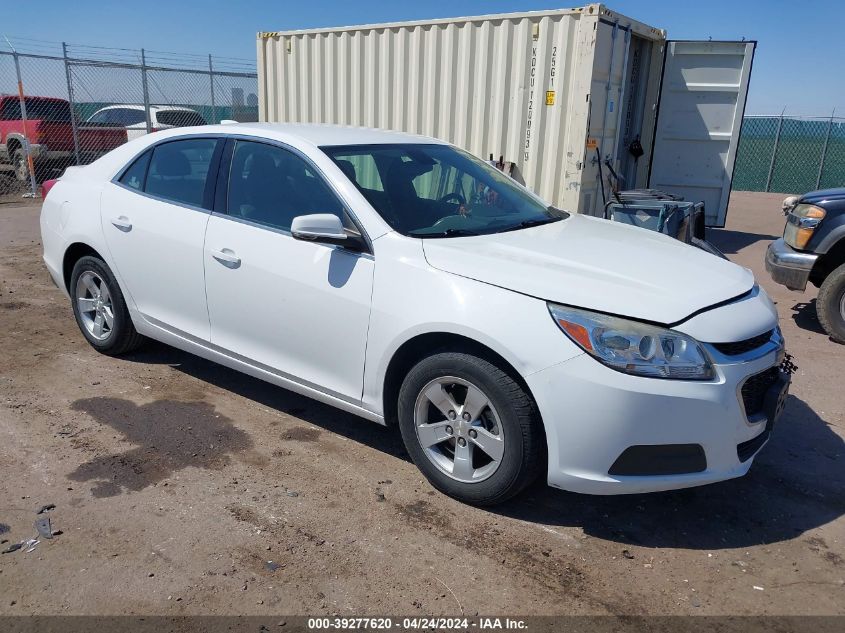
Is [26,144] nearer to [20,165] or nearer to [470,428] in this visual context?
[20,165]

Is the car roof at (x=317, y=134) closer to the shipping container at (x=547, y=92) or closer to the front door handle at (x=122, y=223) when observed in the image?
the front door handle at (x=122, y=223)

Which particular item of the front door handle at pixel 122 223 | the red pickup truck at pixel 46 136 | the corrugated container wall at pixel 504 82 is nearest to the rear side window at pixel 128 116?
the red pickup truck at pixel 46 136

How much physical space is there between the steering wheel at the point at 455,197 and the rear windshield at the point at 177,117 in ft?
42.7

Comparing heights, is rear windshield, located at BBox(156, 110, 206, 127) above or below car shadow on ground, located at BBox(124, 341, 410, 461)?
above

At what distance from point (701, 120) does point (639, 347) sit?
8493mm

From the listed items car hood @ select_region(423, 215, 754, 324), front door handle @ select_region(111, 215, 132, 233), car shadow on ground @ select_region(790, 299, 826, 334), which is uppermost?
car hood @ select_region(423, 215, 754, 324)

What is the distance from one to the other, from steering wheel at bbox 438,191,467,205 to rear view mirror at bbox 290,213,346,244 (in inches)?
32.8

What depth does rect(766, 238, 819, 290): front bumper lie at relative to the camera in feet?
20.1

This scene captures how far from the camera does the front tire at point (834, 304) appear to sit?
6.04 m

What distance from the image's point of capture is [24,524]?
3.20 metres

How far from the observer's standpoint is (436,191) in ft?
14.0

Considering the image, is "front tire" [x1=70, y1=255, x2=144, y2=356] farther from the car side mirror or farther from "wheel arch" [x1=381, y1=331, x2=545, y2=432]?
"wheel arch" [x1=381, y1=331, x2=545, y2=432]

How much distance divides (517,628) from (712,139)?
30.6 feet

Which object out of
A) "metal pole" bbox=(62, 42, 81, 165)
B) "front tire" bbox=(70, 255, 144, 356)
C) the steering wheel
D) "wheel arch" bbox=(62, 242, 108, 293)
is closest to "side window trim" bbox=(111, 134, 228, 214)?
"wheel arch" bbox=(62, 242, 108, 293)
